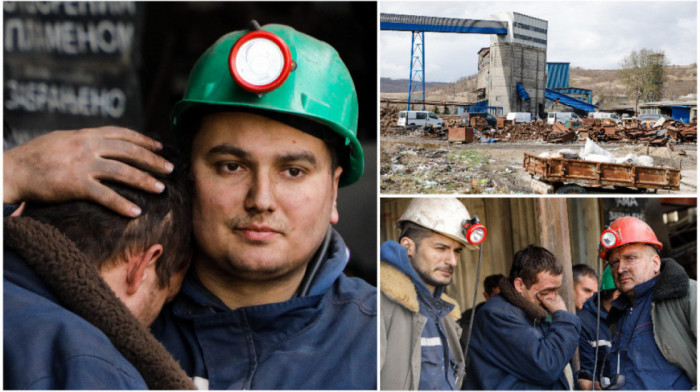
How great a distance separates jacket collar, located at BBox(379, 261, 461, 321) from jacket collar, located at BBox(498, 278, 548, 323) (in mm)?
650

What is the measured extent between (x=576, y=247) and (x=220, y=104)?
2.58 m

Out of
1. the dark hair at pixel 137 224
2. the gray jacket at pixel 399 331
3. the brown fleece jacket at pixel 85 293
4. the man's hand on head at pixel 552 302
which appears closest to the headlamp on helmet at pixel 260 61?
the dark hair at pixel 137 224

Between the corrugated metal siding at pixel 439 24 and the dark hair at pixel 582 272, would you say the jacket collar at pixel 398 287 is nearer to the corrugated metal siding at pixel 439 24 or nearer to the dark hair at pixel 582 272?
the dark hair at pixel 582 272

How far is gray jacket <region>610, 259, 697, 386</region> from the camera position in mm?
4633

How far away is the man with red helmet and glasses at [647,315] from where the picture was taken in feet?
15.2

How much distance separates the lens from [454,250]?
15.0ft

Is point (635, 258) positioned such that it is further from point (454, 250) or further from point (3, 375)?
point (3, 375)

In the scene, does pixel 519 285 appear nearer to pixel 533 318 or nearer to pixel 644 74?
pixel 533 318

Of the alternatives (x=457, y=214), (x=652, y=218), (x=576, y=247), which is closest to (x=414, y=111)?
(x=457, y=214)

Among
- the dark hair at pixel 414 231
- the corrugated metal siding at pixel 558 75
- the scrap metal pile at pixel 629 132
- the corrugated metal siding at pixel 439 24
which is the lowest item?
the dark hair at pixel 414 231

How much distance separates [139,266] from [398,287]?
1602mm

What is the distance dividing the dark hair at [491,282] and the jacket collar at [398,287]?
0.53 metres

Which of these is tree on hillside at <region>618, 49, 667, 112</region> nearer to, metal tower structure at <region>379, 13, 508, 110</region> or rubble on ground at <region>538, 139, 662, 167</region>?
→ rubble on ground at <region>538, 139, 662, 167</region>

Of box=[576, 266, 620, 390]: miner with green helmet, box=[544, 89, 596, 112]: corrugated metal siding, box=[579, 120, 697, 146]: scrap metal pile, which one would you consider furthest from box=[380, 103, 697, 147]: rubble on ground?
box=[576, 266, 620, 390]: miner with green helmet
